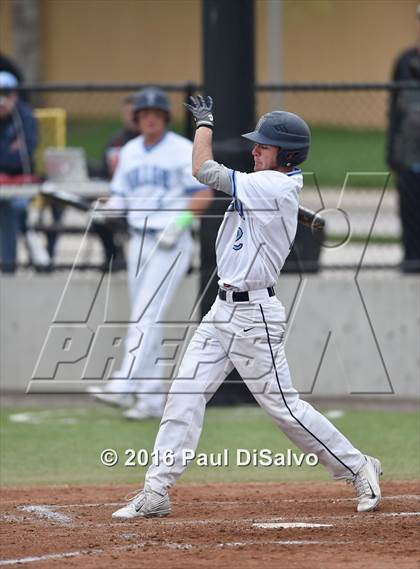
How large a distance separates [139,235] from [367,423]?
2.35 meters

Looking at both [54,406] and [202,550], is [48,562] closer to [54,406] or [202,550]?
[202,550]

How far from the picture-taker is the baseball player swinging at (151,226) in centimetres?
1074

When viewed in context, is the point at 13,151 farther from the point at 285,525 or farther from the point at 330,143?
the point at 330,143

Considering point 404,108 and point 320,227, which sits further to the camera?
point 404,108

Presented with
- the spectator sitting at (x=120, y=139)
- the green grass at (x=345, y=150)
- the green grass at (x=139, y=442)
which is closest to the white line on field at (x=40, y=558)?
the green grass at (x=139, y=442)

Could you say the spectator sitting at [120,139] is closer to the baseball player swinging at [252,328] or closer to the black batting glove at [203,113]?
the black batting glove at [203,113]

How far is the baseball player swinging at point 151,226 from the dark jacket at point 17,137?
2322mm

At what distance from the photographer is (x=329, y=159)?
24.0 metres

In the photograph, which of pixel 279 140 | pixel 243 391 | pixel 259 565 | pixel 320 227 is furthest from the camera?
pixel 243 391

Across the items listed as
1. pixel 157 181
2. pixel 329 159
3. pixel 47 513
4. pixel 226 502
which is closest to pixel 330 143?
pixel 329 159

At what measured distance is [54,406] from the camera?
36.9 feet

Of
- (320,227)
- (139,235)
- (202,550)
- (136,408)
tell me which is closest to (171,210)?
(139,235)

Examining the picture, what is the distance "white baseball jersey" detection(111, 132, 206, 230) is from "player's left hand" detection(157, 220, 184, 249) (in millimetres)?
52

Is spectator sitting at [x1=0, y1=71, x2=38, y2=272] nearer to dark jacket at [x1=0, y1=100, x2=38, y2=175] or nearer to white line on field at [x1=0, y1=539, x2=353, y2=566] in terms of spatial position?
dark jacket at [x1=0, y1=100, x2=38, y2=175]
